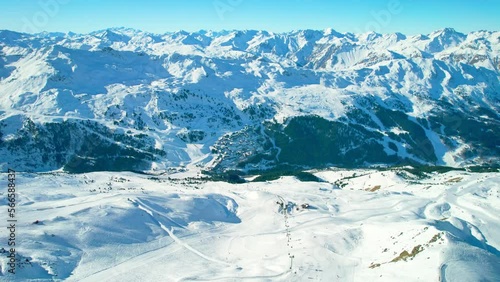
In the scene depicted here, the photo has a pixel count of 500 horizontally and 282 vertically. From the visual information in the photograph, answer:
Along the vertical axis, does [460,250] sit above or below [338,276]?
above

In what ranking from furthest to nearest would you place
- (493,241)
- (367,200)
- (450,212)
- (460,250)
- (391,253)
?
(367,200) < (450,212) < (493,241) < (391,253) < (460,250)

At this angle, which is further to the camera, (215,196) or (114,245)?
(215,196)

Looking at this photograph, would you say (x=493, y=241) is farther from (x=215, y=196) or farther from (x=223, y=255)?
(x=215, y=196)

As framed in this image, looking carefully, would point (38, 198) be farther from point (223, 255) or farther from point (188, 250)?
point (223, 255)

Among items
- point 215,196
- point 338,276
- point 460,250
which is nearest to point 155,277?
point 338,276

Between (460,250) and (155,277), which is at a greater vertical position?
(460,250)

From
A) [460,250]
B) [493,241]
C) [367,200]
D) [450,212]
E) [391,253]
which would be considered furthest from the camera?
[367,200]

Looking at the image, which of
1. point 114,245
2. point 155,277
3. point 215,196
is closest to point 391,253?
point 155,277
